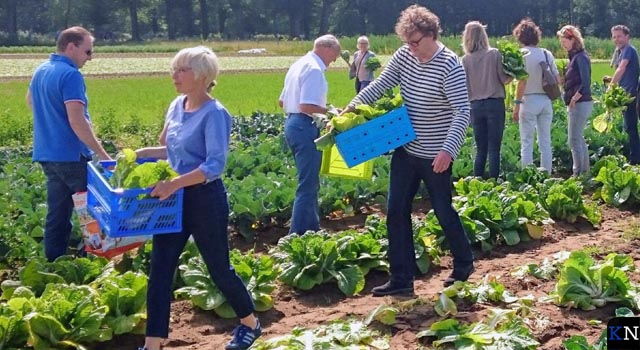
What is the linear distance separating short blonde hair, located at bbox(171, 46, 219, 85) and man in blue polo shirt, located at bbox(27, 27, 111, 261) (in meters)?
1.84

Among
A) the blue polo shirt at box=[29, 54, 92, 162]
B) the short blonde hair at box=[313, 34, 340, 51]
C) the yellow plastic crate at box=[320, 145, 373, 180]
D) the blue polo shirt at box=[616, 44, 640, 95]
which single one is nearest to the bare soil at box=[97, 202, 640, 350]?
the yellow plastic crate at box=[320, 145, 373, 180]

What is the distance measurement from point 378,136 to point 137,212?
1.75 meters

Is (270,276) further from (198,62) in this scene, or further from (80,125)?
(198,62)

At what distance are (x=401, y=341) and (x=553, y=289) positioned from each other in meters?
1.37

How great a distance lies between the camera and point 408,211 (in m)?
5.80

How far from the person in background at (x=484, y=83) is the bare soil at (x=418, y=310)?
1802 millimetres

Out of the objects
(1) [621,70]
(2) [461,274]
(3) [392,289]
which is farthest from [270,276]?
(1) [621,70]

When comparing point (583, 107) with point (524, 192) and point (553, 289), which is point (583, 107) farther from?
point (553, 289)

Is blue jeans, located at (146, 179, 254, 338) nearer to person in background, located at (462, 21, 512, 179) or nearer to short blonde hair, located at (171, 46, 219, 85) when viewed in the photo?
short blonde hair, located at (171, 46, 219, 85)

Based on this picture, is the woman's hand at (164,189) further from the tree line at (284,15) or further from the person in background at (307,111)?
the tree line at (284,15)

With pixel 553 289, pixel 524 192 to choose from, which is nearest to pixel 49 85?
pixel 553 289

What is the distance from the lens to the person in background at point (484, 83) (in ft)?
28.5

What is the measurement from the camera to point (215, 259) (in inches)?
187

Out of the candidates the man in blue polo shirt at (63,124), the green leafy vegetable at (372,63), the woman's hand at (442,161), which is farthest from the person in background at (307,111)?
the green leafy vegetable at (372,63)
